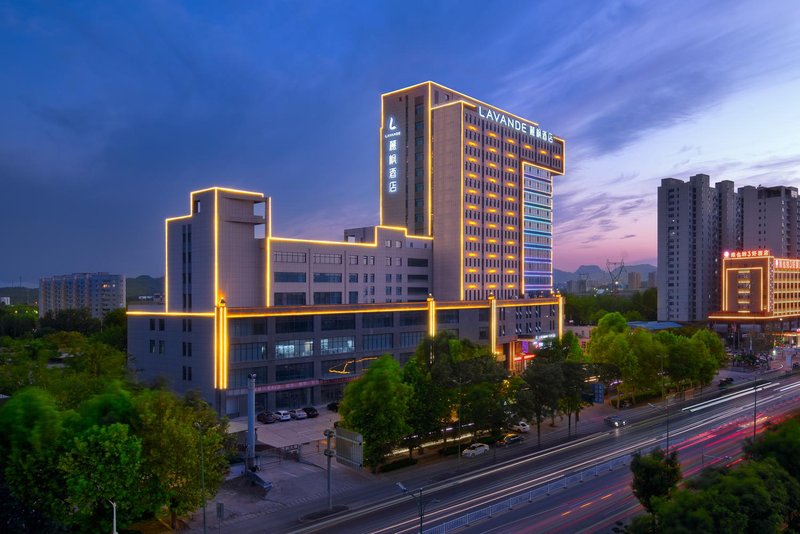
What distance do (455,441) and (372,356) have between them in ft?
99.4

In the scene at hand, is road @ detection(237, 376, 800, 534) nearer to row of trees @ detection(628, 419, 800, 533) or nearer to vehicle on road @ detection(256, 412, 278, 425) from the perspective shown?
row of trees @ detection(628, 419, 800, 533)

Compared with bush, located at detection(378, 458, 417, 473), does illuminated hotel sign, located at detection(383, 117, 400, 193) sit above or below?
above

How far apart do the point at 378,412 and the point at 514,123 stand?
290 feet

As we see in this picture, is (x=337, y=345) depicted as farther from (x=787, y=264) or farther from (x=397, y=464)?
(x=787, y=264)

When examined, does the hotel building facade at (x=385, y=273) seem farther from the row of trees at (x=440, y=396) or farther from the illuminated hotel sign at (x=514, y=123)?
the row of trees at (x=440, y=396)

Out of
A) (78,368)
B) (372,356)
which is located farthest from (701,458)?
(78,368)

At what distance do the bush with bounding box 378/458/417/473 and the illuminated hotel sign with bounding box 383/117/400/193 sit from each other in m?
71.8

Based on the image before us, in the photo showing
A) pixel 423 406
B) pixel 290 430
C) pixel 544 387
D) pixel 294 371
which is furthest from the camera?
pixel 294 371

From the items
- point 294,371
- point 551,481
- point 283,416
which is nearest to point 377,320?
point 294,371

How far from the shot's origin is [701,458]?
53469mm

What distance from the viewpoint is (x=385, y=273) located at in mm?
99562

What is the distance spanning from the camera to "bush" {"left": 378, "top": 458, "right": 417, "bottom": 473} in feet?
173

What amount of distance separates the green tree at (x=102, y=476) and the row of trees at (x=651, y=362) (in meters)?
61.4

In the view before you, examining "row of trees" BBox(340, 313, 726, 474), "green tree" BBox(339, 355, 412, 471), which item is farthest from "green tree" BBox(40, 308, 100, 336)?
"green tree" BBox(339, 355, 412, 471)
